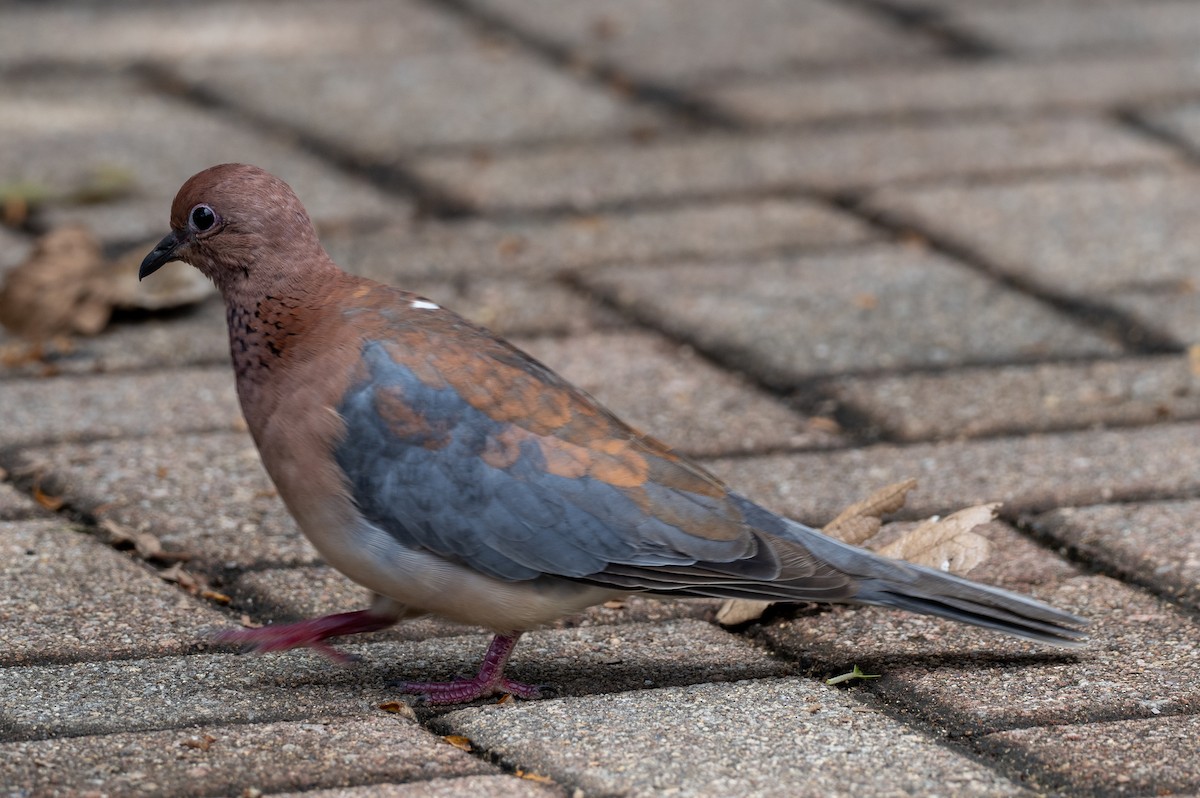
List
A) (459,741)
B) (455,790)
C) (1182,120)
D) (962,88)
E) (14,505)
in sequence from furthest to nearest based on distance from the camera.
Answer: (962,88) → (1182,120) → (14,505) → (459,741) → (455,790)

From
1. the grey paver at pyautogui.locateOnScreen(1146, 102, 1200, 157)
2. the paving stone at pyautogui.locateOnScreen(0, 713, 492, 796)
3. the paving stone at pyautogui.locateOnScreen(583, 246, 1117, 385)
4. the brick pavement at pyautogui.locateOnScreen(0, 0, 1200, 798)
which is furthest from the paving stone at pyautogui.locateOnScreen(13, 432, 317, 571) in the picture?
the grey paver at pyautogui.locateOnScreen(1146, 102, 1200, 157)

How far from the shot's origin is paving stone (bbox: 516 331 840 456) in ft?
14.5

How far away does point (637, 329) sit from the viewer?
202 inches

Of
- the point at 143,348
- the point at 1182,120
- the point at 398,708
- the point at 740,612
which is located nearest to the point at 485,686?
the point at 398,708

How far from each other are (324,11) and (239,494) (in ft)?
14.9

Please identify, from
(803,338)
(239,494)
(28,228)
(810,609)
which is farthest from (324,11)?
(810,609)

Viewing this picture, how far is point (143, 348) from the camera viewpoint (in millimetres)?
4918

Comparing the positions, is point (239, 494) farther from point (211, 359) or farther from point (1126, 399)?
point (1126, 399)

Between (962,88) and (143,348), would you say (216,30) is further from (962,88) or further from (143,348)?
(143,348)

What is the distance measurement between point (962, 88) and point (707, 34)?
1.17 m

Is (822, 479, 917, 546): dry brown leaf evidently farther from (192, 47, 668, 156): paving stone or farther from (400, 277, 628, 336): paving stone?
(192, 47, 668, 156): paving stone

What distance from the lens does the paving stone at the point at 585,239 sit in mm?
5535

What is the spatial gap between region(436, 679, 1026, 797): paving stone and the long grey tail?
198mm

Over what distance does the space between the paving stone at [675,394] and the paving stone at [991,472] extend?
0.44 ft
